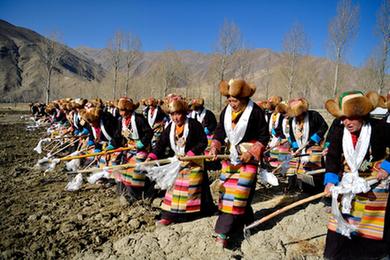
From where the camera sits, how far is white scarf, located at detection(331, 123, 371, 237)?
284cm

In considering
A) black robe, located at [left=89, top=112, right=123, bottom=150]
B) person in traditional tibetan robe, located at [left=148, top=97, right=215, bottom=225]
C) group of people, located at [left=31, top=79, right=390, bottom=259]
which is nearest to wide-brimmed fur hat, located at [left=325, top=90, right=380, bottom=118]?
group of people, located at [left=31, top=79, right=390, bottom=259]

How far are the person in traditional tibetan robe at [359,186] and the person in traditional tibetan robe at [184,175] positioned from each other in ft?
5.38

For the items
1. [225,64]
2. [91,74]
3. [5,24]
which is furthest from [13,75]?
[225,64]

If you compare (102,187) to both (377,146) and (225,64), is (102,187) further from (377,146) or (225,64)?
(225,64)

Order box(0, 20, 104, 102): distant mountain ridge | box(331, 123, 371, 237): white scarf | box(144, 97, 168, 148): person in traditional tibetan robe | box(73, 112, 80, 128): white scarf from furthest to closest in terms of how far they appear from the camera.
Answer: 1. box(0, 20, 104, 102): distant mountain ridge
2. box(144, 97, 168, 148): person in traditional tibetan robe
3. box(73, 112, 80, 128): white scarf
4. box(331, 123, 371, 237): white scarf

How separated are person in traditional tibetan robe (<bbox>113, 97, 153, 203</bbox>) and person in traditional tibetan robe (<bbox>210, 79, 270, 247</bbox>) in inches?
78.7

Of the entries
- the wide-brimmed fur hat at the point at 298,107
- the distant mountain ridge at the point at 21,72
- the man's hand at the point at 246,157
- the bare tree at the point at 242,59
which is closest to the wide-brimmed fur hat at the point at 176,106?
the man's hand at the point at 246,157

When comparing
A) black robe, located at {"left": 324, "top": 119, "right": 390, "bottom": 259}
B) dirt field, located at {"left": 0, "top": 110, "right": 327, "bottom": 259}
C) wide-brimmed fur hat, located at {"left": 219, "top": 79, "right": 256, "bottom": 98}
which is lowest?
dirt field, located at {"left": 0, "top": 110, "right": 327, "bottom": 259}

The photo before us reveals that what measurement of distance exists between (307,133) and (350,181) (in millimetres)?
2530

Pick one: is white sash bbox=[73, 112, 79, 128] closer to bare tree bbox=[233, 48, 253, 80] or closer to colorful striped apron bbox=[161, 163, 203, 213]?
colorful striped apron bbox=[161, 163, 203, 213]

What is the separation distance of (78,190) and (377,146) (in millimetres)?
5289

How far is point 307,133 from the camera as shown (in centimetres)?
534

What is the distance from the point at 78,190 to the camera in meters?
6.01

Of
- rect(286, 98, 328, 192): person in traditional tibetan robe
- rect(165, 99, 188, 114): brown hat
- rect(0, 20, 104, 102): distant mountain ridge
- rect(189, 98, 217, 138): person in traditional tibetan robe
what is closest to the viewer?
rect(165, 99, 188, 114): brown hat
